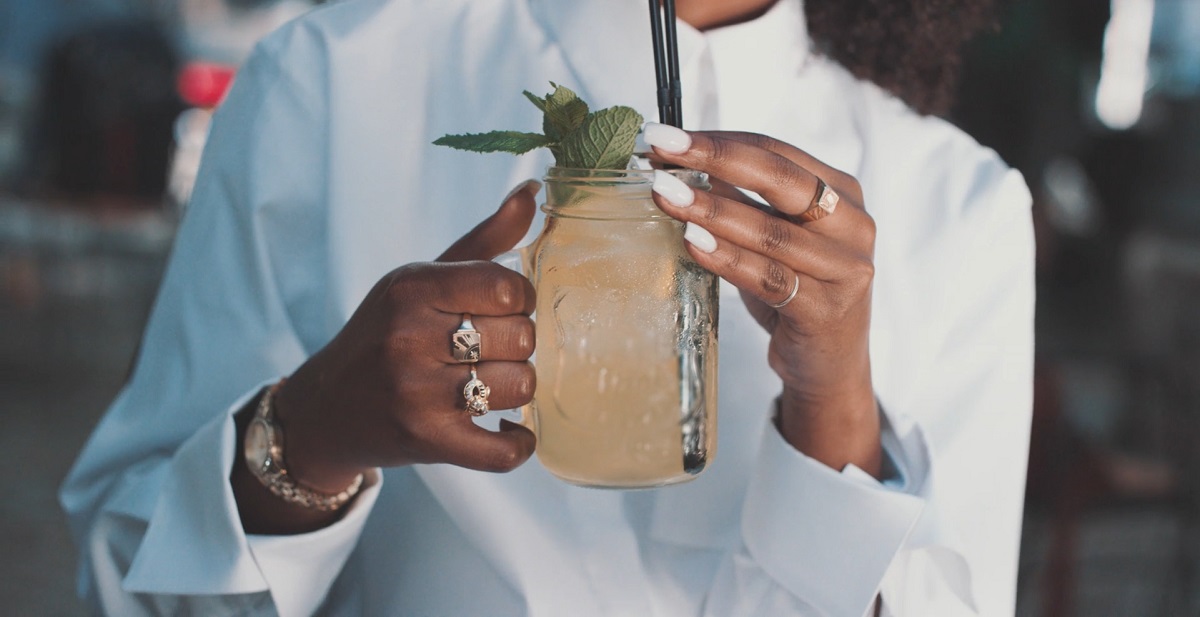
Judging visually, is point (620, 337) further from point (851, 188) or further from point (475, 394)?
point (851, 188)

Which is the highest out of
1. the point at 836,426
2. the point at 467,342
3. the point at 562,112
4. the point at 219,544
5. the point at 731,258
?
the point at 562,112

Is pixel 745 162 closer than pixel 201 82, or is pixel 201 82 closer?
pixel 745 162

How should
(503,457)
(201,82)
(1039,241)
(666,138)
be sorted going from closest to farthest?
1. (666,138)
2. (503,457)
3. (1039,241)
4. (201,82)

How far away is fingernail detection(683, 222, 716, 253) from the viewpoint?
98 centimetres

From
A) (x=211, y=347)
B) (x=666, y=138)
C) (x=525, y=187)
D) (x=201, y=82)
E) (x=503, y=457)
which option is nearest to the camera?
(x=666, y=138)

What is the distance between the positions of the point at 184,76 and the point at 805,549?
9.38 meters

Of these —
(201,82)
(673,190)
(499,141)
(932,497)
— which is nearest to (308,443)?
(499,141)

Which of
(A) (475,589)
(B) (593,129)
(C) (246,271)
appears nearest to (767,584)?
(A) (475,589)

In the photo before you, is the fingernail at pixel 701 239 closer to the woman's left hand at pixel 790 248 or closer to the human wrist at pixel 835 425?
the woman's left hand at pixel 790 248

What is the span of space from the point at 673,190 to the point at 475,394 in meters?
0.26

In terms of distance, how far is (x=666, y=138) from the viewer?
956mm

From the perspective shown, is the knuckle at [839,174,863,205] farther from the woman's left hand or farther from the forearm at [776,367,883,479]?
the forearm at [776,367,883,479]

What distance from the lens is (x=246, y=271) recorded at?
147 cm

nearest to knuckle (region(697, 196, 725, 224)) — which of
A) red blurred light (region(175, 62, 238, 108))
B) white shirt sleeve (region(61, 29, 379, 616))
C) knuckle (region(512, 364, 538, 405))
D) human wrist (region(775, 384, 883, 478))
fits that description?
knuckle (region(512, 364, 538, 405))
